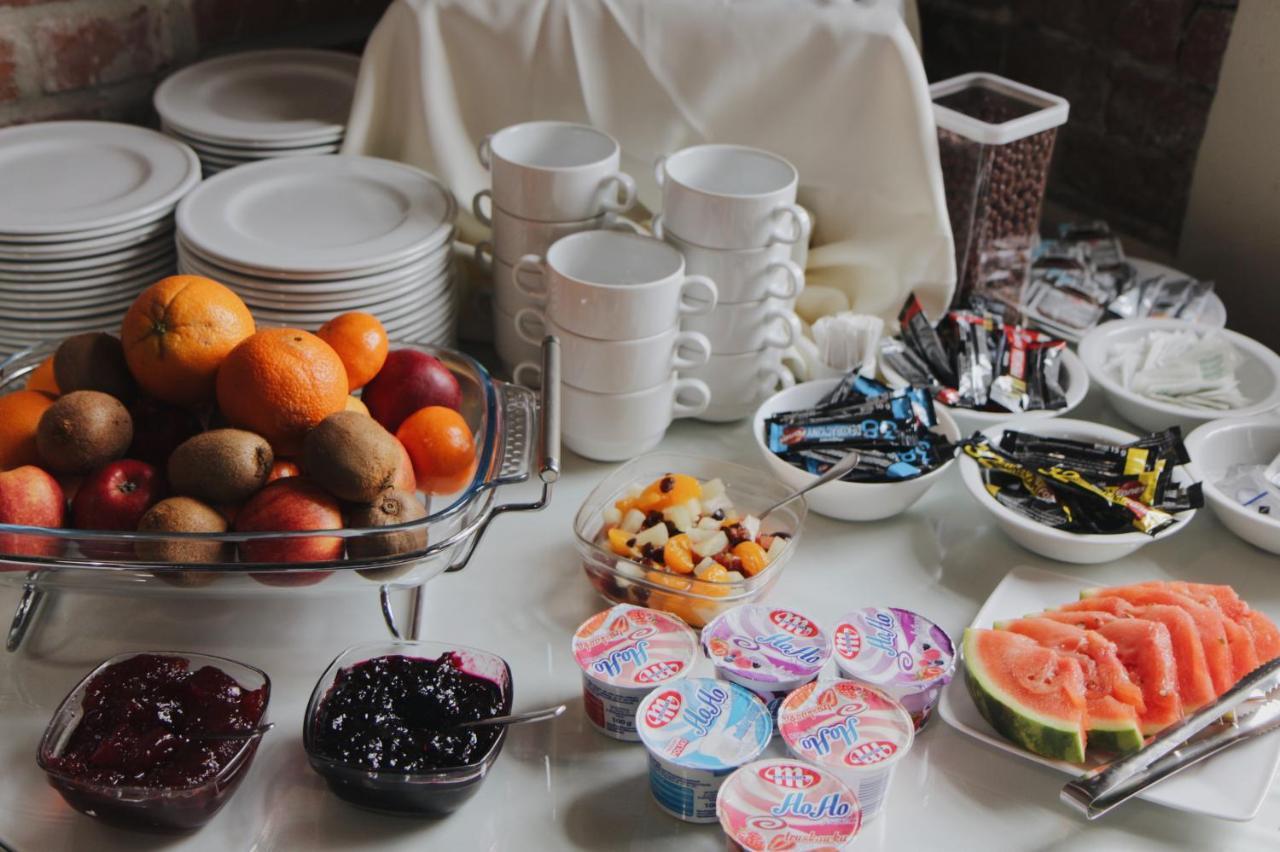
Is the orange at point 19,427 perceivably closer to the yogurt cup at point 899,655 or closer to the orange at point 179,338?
the orange at point 179,338

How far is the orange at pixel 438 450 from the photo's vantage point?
997 mm

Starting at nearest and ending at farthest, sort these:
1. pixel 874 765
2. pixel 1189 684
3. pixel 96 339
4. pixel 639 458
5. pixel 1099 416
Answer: pixel 874 765
pixel 1189 684
pixel 96 339
pixel 639 458
pixel 1099 416

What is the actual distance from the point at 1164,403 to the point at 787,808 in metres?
0.71

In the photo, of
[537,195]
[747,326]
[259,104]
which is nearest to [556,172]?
[537,195]

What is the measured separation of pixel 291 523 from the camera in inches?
34.5

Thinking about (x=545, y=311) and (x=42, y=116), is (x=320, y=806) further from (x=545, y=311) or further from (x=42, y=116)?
(x=42, y=116)

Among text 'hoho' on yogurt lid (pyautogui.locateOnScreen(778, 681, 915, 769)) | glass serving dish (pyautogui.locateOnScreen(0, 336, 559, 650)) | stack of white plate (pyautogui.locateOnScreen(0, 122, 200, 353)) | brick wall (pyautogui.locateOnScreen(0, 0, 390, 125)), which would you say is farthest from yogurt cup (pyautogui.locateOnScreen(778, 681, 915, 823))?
brick wall (pyautogui.locateOnScreen(0, 0, 390, 125))

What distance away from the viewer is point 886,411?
45.9 inches

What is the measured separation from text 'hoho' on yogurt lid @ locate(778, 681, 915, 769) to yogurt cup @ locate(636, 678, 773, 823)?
0.02 meters

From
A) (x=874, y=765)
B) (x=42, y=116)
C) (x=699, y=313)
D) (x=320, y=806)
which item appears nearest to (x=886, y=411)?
(x=699, y=313)

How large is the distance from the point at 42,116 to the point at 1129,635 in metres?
1.31

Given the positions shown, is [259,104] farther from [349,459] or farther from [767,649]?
[767,649]

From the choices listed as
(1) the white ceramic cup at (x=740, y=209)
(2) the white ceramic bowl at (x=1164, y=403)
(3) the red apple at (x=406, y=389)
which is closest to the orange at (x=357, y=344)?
(3) the red apple at (x=406, y=389)

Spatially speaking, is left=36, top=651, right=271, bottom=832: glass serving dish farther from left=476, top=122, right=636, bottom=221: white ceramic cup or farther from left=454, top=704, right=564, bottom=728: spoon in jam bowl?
left=476, top=122, right=636, bottom=221: white ceramic cup
